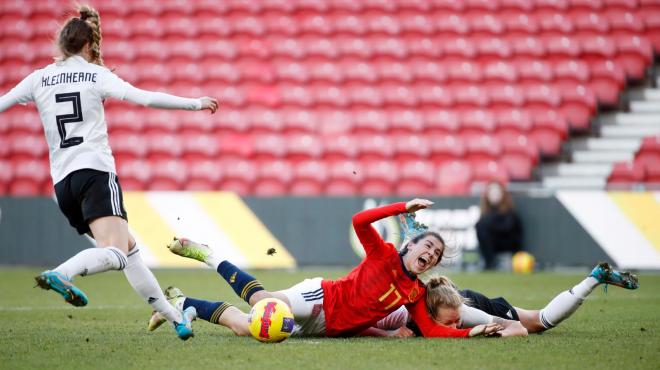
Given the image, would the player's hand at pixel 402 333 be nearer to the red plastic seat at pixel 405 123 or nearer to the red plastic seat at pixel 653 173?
the red plastic seat at pixel 653 173

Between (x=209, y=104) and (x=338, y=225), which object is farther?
(x=338, y=225)

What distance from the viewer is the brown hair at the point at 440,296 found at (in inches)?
253

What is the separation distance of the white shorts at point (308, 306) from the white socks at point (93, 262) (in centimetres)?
127

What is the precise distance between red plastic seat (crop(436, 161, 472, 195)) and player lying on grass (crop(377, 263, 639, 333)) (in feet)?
24.4

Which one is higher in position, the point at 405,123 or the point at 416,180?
the point at 405,123

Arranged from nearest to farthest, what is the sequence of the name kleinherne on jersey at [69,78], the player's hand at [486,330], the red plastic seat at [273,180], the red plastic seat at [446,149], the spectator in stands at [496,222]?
the name kleinherne on jersey at [69,78]
the player's hand at [486,330]
the spectator in stands at [496,222]
the red plastic seat at [273,180]
the red plastic seat at [446,149]

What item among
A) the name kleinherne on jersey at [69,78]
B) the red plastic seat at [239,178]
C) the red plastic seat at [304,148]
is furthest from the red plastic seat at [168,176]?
the name kleinherne on jersey at [69,78]

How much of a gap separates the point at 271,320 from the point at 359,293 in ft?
2.22

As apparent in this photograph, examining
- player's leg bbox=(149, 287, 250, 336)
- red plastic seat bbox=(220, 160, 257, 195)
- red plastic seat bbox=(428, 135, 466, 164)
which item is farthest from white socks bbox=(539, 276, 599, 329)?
red plastic seat bbox=(220, 160, 257, 195)

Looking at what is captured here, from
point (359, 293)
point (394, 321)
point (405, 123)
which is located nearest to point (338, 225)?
point (405, 123)

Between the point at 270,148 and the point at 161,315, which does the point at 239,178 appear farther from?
the point at 161,315

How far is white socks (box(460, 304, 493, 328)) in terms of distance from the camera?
6.59m

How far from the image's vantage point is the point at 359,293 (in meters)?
6.35

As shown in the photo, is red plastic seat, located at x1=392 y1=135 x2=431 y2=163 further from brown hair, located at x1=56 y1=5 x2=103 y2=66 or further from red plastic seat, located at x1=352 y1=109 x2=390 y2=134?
brown hair, located at x1=56 y1=5 x2=103 y2=66
